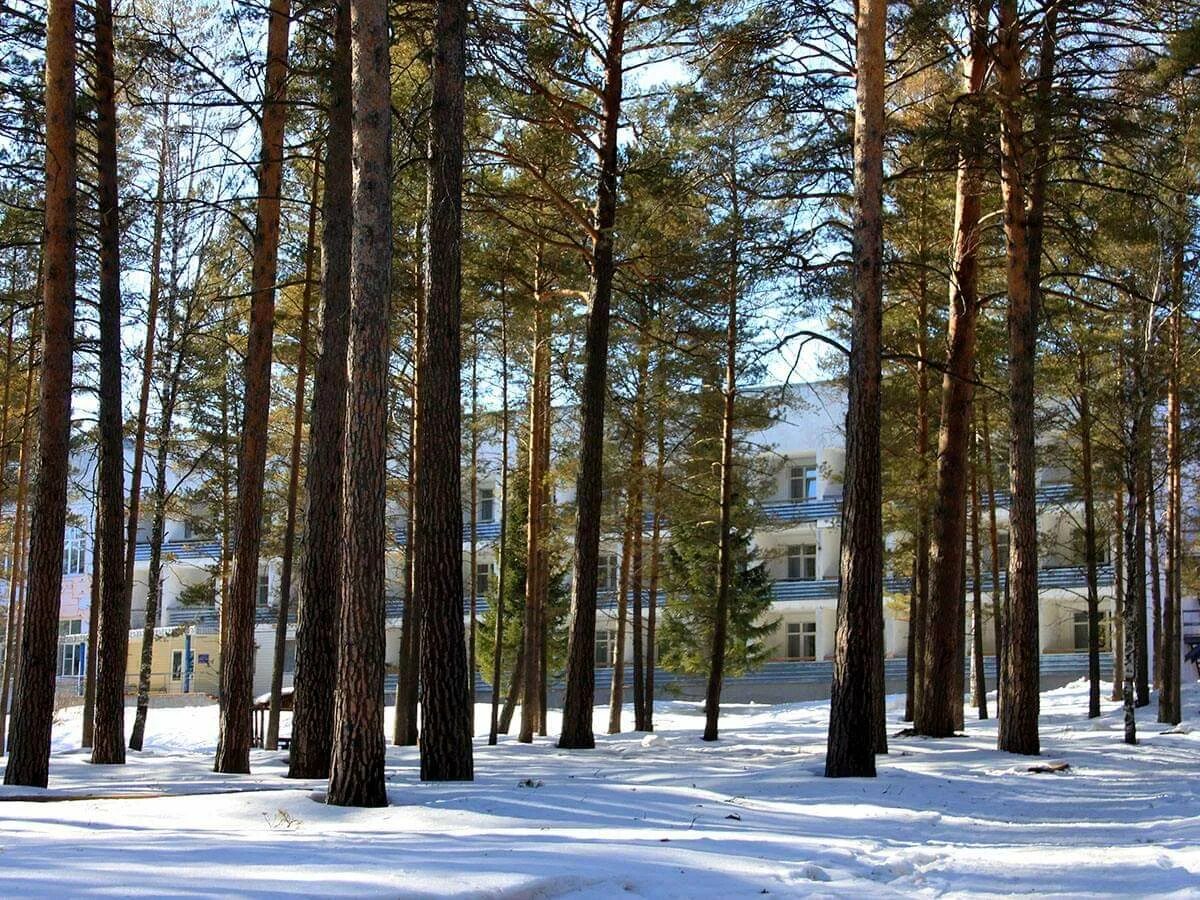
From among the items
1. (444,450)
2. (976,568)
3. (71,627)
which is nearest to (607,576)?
(976,568)

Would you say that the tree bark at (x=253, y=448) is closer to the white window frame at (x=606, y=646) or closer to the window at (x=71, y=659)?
the white window frame at (x=606, y=646)

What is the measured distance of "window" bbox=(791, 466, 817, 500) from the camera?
157 ft

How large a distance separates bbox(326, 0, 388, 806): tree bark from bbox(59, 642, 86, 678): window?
161 feet

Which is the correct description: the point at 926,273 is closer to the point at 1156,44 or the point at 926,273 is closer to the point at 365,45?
the point at 1156,44

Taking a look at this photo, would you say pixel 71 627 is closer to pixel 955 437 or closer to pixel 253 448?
pixel 253 448

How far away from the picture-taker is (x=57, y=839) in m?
7.01

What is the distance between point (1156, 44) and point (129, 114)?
16.3 m

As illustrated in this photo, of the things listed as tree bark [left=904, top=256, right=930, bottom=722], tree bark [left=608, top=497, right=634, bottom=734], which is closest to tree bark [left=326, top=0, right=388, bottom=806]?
tree bark [left=904, top=256, right=930, bottom=722]

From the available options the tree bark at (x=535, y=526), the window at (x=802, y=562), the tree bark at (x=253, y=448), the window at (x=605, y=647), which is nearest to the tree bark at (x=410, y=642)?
the tree bark at (x=535, y=526)

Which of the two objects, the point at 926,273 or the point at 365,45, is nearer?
the point at 365,45

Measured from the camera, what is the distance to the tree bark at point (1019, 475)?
51.1ft

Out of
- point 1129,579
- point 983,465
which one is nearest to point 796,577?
point 983,465

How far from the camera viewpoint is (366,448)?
938cm

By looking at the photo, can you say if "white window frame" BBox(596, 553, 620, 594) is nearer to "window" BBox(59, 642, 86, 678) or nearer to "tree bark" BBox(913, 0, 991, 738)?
"window" BBox(59, 642, 86, 678)
